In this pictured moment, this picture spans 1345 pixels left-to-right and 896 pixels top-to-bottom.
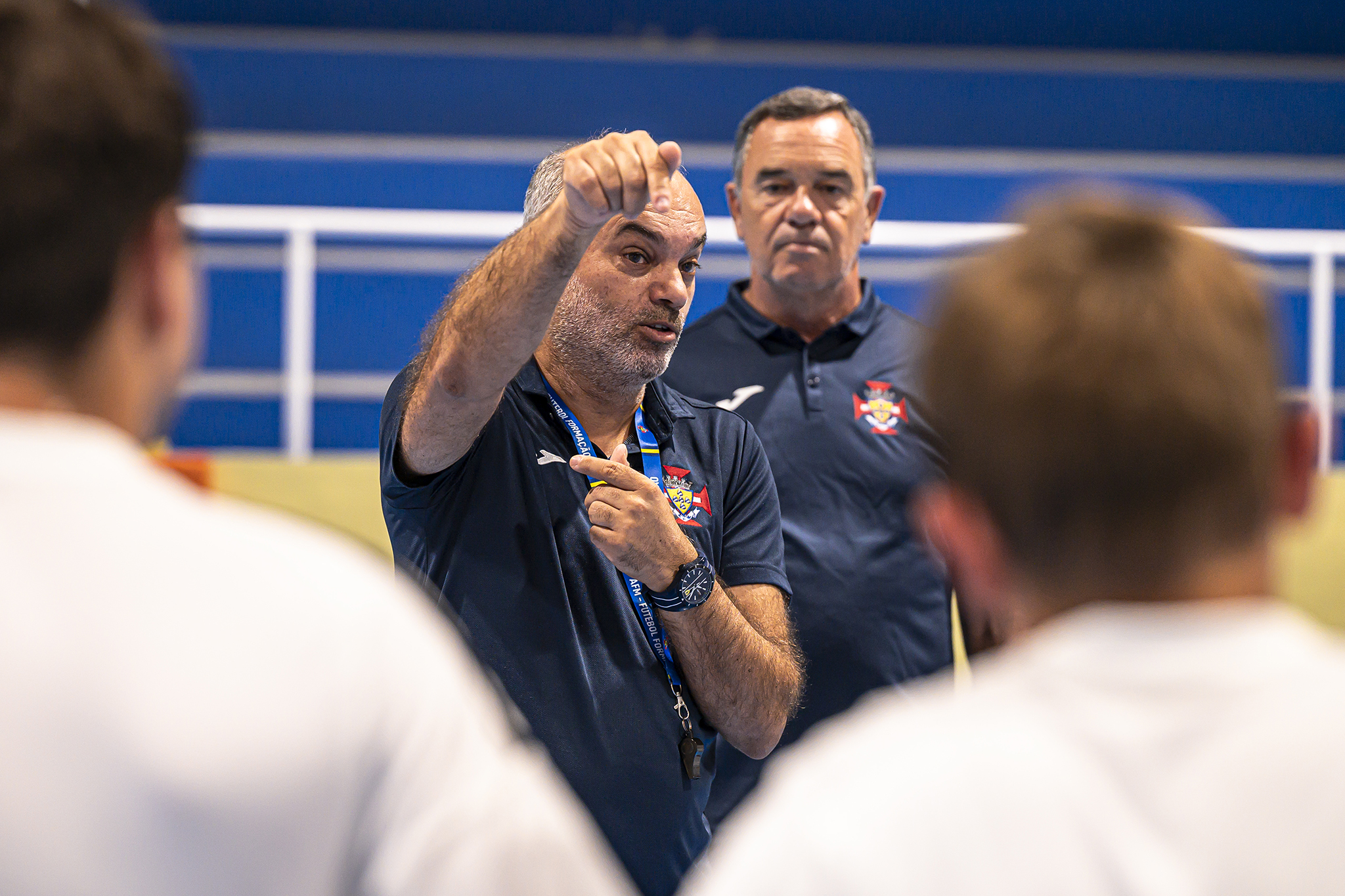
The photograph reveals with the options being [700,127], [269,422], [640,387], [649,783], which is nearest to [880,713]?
[649,783]

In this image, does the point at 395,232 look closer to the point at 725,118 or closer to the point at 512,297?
the point at 512,297

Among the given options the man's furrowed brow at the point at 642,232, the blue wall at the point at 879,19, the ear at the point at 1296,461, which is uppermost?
the blue wall at the point at 879,19

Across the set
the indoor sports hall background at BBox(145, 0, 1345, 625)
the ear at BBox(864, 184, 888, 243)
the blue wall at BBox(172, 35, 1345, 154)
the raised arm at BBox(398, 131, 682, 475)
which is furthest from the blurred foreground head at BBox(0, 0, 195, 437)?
the blue wall at BBox(172, 35, 1345, 154)

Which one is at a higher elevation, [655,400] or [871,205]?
[871,205]

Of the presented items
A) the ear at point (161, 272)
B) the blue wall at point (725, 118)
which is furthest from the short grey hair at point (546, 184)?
the blue wall at point (725, 118)

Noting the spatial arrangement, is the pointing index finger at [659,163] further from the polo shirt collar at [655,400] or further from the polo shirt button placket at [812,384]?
the polo shirt button placket at [812,384]

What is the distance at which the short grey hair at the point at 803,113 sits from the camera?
9.29 ft

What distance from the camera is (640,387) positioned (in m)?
1.88

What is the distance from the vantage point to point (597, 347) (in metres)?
1.82

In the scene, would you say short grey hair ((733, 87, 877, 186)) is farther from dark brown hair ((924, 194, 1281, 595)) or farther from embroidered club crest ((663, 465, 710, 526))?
dark brown hair ((924, 194, 1281, 595))

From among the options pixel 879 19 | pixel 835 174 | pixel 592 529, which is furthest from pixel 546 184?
pixel 879 19

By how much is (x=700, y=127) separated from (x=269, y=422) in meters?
2.59

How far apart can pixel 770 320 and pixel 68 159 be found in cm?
222

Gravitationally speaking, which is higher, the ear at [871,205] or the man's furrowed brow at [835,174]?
the man's furrowed brow at [835,174]
